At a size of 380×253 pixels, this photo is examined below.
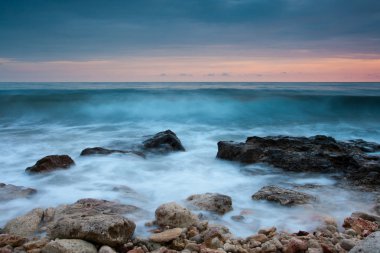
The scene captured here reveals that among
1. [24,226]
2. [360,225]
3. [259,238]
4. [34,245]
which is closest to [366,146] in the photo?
[360,225]

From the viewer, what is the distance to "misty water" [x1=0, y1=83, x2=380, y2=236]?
5.16 metres

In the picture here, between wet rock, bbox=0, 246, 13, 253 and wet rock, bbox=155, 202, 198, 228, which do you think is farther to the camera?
wet rock, bbox=155, 202, 198, 228

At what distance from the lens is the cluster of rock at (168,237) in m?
3.43

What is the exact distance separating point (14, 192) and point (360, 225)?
4.39m

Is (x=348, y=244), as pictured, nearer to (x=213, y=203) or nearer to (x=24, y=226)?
(x=213, y=203)

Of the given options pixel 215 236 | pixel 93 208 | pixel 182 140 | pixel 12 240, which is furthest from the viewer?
pixel 182 140

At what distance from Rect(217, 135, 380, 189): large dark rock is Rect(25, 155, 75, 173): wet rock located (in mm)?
3021

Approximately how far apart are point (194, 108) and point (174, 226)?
16.2 meters

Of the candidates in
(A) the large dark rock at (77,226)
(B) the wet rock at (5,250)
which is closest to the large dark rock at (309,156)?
(A) the large dark rock at (77,226)

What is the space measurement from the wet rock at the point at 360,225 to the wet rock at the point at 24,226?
327cm

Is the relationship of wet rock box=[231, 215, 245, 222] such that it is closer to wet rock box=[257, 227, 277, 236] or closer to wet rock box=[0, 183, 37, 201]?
wet rock box=[257, 227, 277, 236]

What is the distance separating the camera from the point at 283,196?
16.8 ft

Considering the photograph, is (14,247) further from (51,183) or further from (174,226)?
(51,183)

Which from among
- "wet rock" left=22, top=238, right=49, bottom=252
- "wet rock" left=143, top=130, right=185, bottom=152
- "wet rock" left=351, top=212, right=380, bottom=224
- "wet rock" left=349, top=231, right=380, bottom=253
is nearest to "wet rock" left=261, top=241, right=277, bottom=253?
"wet rock" left=349, top=231, right=380, bottom=253
